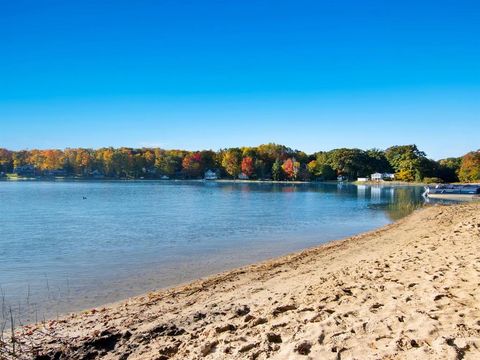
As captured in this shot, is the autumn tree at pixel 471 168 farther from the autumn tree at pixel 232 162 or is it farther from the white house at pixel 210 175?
the white house at pixel 210 175

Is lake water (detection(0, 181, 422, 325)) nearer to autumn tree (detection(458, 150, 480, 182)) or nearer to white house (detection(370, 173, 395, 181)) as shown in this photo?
autumn tree (detection(458, 150, 480, 182))

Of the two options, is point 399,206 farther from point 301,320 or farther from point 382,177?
point 382,177

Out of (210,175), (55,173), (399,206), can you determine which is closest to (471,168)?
(399,206)

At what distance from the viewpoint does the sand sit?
17.6 feet

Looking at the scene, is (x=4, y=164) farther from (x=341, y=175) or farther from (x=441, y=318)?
(x=441, y=318)

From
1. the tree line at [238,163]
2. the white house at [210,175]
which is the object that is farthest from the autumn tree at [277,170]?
the white house at [210,175]

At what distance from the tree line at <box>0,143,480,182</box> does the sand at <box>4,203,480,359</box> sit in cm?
11994

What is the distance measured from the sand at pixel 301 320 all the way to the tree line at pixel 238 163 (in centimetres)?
11994

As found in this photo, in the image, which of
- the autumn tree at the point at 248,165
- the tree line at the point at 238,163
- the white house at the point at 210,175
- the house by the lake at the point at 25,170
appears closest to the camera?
the tree line at the point at 238,163

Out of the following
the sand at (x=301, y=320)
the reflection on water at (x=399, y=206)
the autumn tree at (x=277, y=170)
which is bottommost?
the reflection on water at (x=399, y=206)

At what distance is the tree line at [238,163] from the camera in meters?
130

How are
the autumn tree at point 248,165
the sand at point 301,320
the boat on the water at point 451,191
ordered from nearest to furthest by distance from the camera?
the sand at point 301,320 < the boat on the water at point 451,191 < the autumn tree at point 248,165

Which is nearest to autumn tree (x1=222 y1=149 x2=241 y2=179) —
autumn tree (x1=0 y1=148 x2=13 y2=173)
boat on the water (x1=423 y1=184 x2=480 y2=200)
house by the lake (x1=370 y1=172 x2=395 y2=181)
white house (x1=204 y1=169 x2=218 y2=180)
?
white house (x1=204 y1=169 x2=218 y2=180)

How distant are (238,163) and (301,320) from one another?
160428 millimetres
